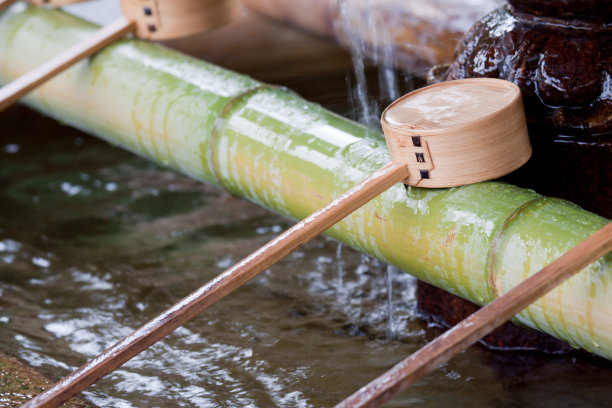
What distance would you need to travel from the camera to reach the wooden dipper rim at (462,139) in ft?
8.38

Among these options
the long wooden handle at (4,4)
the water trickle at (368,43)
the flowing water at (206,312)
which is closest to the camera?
the flowing water at (206,312)

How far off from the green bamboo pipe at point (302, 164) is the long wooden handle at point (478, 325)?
13 centimetres

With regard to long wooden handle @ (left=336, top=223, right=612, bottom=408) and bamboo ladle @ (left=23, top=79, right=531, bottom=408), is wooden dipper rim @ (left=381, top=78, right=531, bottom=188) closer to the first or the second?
bamboo ladle @ (left=23, top=79, right=531, bottom=408)

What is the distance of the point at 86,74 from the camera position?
4.09 metres

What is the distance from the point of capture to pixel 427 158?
260 centimetres

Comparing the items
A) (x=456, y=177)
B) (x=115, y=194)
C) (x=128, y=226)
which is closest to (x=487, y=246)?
(x=456, y=177)

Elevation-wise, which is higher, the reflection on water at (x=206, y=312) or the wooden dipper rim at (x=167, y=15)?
the wooden dipper rim at (x=167, y=15)

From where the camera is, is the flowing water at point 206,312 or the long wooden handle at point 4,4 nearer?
the flowing water at point 206,312

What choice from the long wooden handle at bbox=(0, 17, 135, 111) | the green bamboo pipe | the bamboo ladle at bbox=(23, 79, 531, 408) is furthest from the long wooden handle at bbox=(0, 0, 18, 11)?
the bamboo ladle at bbox=(23, 79, 531, 408)

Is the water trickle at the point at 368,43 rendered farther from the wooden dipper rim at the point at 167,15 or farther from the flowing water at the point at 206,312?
the wooden dipper rim at the point at 167,15

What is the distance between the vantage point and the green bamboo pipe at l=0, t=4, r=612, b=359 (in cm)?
244

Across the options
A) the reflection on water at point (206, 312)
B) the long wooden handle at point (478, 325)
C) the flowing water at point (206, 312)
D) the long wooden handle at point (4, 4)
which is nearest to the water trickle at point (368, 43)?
the flowing water at point (206, 312)

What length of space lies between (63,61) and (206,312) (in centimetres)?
133

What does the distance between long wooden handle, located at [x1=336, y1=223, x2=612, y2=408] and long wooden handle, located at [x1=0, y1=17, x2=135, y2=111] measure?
2.40 meters
